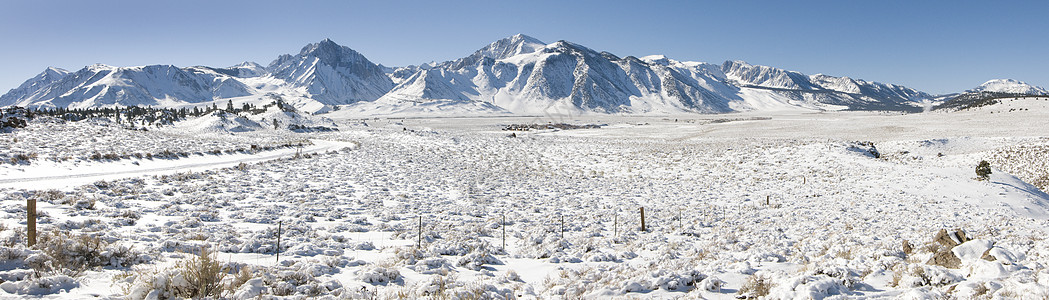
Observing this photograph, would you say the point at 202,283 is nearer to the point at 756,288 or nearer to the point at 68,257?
the point at 68,257

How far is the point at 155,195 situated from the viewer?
56.6ft

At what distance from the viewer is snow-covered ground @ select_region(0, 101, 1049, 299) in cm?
725

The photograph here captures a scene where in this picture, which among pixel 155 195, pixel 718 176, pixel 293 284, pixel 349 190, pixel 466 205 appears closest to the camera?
pixel 293 284

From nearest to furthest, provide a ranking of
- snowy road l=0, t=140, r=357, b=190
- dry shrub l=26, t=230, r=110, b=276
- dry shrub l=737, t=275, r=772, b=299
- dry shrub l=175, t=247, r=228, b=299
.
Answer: dry shrub l=175, t=247, r=228, b=299 < dry shrub l=737, t=275, r=772, b=299 < dry shrub l=26, t=230, r=110, b=276 < snowy road l=0, t=140, r=357, b=190

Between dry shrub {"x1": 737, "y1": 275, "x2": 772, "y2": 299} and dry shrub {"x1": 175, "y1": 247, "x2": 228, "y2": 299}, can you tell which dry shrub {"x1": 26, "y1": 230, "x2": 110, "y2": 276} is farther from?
dry shrub {"x1": 737, "y1": 275, "x2": 772, "y2": 299}

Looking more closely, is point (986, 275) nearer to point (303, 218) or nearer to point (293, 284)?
point (293, 284)

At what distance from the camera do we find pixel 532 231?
47.2 ft

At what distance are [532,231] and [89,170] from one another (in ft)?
78.8

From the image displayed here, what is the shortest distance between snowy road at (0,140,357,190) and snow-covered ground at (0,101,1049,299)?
1.09 ft

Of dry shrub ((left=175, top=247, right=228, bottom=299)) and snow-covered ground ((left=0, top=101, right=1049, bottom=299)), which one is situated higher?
dry shrub ((left=175, top=247, right=228, bottom=299))

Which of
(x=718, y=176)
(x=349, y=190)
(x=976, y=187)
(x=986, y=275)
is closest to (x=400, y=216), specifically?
(x=349, y=190)

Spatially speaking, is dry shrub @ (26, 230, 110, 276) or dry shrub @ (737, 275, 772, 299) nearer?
dry shrub @ (737, 275, 772, 299)

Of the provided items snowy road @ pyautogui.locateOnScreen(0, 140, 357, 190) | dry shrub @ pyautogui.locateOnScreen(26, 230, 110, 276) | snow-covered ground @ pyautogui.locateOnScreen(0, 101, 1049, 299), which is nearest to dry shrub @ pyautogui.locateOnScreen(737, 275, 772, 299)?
snow-covered ground @ pyautogui.locateOnScreen(0, 101, 1049, 299)

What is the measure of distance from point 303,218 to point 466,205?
→ 21.6ft
